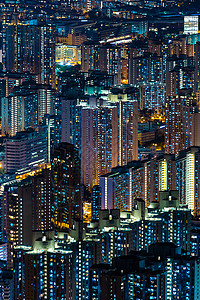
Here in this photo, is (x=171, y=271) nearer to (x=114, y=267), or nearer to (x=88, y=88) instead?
(x=114, y=267)

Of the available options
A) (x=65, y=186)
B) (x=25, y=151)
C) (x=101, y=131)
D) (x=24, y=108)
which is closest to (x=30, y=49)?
(x=24, y=108)

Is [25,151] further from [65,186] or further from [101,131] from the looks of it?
[65,186]

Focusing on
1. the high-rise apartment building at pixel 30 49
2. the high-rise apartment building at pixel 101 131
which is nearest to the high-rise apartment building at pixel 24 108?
the high-rise apartment building at pixel 101 131

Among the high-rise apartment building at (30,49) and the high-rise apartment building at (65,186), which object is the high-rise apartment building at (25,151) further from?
the high-rise apartment building at (30,49)

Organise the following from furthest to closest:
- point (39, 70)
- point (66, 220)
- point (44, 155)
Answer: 1. point (39, 70)
2. point (44, 155)
3. point (66, 220)

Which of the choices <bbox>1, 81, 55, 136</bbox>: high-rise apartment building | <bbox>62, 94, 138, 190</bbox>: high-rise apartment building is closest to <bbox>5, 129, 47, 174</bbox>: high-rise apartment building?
<bbox>62, 94, 138, 190</bbox>: high-rise apartment building

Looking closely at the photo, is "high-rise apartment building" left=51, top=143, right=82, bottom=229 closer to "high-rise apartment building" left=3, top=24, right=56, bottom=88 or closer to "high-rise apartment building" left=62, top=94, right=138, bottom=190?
"high-rise apartment building" left=62, top=94, right=138, bottom=190

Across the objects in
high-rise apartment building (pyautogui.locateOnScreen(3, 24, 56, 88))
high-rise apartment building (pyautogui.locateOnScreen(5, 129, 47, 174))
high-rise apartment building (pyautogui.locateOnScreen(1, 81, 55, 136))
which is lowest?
high-rise apartment building (pyautogui.locateOnScreen(5, 129, 47, 174))

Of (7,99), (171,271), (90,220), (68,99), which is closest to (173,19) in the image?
(7,99)

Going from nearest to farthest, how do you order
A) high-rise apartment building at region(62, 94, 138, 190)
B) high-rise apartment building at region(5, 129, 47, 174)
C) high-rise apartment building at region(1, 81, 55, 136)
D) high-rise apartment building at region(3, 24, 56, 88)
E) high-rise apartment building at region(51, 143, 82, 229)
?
high-rise apartment building at region(51, 143, 82, 229) → high-rise apartment building at region(62, 94, 138, 190) → high-rise apartment building at region(5, 129, 47, 174) → high-rise apartment building at region(1, 81, 55, 136) → high-rise apartment building at region(3, 24, 56, 88)

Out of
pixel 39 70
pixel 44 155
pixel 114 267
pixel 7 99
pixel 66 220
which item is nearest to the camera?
pixel 114 267

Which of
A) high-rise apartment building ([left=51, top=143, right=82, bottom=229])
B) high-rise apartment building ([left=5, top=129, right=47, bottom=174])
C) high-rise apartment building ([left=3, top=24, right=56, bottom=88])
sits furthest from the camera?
high-rise apartment building ([left=3, top=24, right=56, bottom=88])
